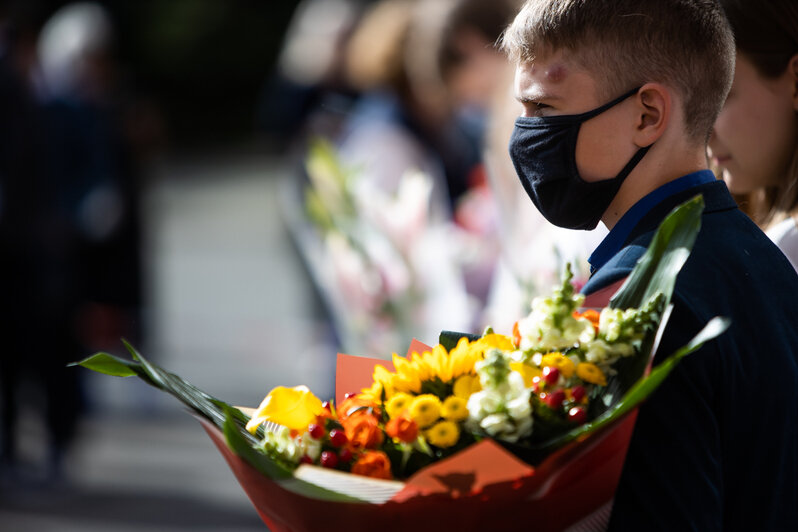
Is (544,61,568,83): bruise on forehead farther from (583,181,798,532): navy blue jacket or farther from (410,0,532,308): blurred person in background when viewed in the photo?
(410,0,532,308): blurred person in background

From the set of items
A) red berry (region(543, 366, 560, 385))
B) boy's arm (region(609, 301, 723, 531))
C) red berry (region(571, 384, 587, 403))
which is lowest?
boy's arm (region(609, 301, 723, 531))

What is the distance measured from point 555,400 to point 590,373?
0.07 meters

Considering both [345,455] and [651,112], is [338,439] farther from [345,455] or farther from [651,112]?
[651,112]

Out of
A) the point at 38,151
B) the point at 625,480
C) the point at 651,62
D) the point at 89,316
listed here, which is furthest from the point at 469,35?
the point at 89,316

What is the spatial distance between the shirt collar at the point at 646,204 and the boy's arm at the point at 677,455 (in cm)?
23

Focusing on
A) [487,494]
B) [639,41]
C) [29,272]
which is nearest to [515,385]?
[487,494]

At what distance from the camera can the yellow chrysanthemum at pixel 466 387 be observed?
1535mm

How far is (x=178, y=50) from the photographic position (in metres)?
27.0

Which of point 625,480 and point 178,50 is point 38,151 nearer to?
point 625,480

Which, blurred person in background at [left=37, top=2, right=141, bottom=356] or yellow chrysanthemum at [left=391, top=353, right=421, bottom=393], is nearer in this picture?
yellow chrysanthemum at [left=391, top=353, right=421, bottom=393]

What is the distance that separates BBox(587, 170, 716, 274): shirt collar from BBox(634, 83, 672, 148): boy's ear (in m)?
A: 0.08

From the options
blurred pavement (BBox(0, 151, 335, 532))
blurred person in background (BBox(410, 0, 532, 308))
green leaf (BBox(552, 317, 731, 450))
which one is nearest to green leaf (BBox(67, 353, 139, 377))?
green leaf (BBox(552, 317, 731, 450))

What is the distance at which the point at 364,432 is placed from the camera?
152cm

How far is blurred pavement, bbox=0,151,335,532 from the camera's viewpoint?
20.0ft
